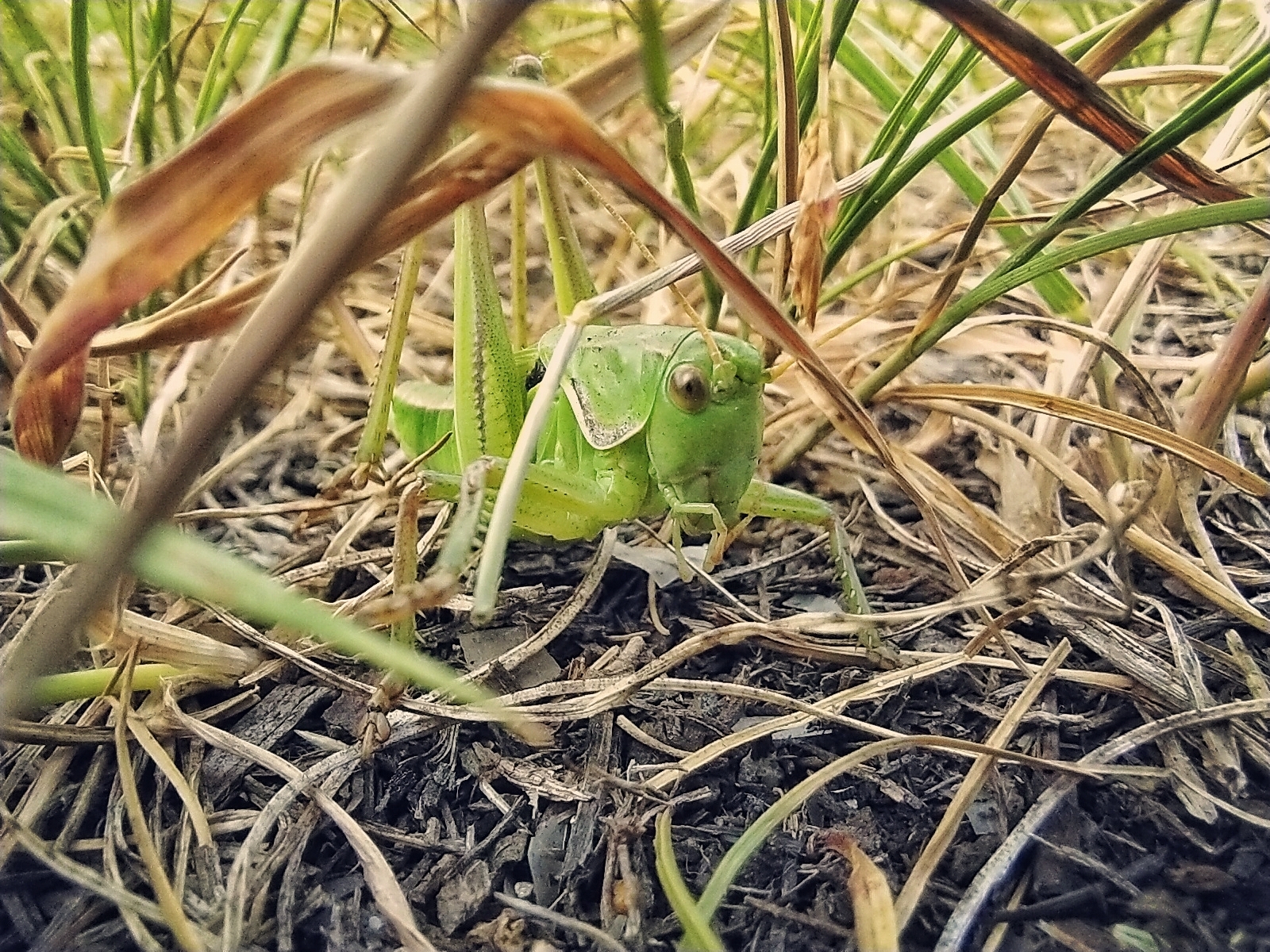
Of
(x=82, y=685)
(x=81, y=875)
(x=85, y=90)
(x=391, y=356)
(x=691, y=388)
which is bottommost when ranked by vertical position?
(x=81, y=875)

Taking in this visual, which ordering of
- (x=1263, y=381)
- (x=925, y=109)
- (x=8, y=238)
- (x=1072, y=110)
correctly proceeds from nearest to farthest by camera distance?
(x=1072, y=110)
(x=925, y=109)
(x=1263, y=381)
(x=8, y=238)

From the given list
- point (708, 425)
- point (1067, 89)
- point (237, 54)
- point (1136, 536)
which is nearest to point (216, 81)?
point (237, 54)

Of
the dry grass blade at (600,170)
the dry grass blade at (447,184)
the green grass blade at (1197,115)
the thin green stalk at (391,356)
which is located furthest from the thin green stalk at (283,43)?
Result: the green grass blade at (1197,115)

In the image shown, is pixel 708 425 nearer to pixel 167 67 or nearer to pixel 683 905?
pixel 683 905

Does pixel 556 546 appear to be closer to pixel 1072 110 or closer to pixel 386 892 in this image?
pixel 386 892

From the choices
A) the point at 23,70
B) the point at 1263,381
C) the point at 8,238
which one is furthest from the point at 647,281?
the point at 23,70
